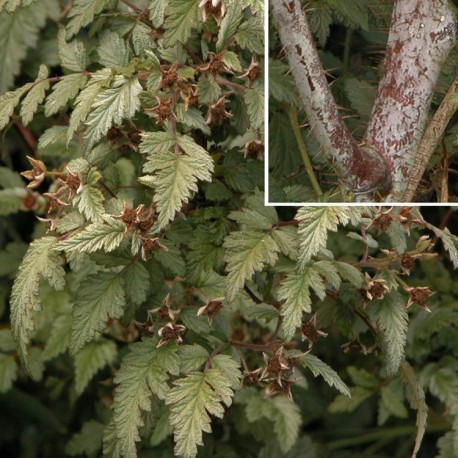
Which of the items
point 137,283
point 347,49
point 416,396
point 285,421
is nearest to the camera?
point 137,283

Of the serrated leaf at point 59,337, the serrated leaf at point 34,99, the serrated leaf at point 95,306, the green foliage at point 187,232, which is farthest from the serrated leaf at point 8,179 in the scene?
the serrated leaf at point 95,306

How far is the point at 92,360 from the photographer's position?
202cm

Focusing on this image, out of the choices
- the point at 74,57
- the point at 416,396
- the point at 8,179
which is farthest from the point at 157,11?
the point at 8,179

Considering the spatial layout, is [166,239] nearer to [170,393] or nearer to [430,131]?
[170,393]

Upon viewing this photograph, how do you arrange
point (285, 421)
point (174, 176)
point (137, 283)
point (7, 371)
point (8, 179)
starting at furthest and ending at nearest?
1. point (8, 179)
2. point (7, 371)
3. point (285, 421)
4. point (137, 283)
5. point (174, 176)

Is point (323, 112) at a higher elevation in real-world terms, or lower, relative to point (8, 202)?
higher

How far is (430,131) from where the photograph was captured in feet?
4.79

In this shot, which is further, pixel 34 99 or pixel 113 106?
pixel 34 99

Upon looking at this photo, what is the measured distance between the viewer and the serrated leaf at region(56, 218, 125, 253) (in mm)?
1365

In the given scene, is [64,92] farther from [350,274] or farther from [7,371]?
[7,371]

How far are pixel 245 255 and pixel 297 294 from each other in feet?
0.31

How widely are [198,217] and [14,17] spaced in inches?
36.7

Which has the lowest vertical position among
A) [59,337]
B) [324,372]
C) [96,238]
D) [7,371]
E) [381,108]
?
[7,371]

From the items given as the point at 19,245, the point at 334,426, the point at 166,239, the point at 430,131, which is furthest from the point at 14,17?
the point at 334,426
